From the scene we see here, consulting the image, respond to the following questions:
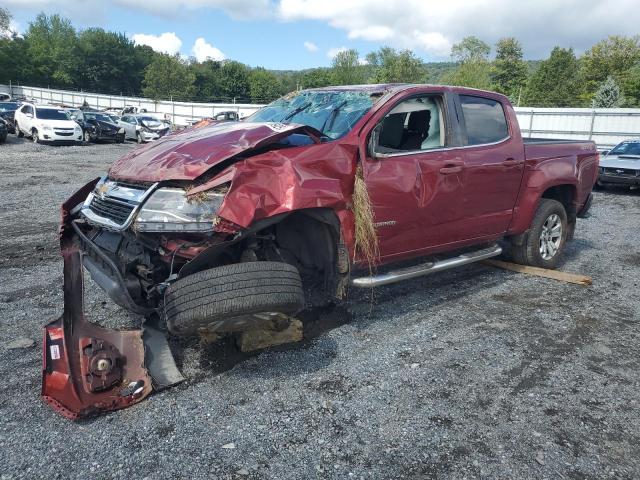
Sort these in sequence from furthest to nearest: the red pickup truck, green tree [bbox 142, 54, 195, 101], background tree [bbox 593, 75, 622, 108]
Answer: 1. green tree [bbox 142, 54, 195, 101]
2. background tree [bbox 593, 75, 622, 108]
3. the red pickup truck

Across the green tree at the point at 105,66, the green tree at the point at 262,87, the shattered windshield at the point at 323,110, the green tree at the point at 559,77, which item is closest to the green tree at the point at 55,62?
the green tree at the point at 105,66

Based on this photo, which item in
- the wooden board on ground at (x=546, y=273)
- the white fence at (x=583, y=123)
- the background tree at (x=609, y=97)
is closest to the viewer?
the wooden board on ground at (x=546, y=273)

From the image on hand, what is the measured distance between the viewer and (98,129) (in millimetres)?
23391

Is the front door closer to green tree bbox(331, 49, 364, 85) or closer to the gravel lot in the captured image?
the gravel lot

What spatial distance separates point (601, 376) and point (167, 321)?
9.72 ft

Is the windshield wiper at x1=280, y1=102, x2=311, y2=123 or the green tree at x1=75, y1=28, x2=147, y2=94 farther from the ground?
the green tree at x1=75, y1=28, x2=147, y2=94

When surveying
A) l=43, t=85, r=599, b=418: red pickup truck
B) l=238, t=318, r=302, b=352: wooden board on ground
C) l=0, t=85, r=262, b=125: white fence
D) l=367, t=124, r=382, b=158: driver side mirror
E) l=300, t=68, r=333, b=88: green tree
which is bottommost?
l=238, t=318, r=302, b=352: wooden board on ground

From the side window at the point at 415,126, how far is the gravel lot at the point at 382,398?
1.48 metres

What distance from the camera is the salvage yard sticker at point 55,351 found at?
306 centimetres

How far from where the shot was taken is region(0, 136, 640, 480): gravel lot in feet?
8.62

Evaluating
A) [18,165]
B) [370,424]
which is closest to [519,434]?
[370,424]

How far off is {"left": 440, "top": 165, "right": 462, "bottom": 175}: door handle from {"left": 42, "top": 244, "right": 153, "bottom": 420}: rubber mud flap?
8.97ft

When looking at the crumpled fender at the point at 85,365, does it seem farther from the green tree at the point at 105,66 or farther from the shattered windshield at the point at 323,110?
the green tree at the point at 105,66

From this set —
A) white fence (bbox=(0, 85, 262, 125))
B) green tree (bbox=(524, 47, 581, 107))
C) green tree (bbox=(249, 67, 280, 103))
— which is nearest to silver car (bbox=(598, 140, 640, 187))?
white fence (bbox=(0, 85, 262, 125))
